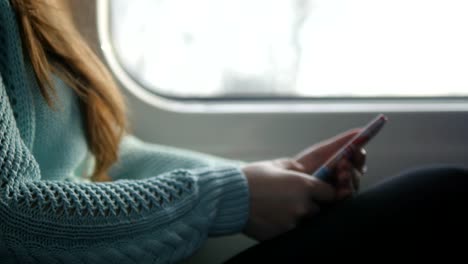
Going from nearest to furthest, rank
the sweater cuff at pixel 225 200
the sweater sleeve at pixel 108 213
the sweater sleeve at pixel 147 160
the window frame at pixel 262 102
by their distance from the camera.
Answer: the sweater sleeve at pixel 108 213 < the sweater cuff at pixel 225 200 < the sweater sleeve at pixel 147 160 < the window frame at pixel 262 102

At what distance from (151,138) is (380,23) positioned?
0.47 meters

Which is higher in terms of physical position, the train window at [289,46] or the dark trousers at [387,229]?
the train window at [289,46]

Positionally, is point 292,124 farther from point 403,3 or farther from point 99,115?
point 99,115

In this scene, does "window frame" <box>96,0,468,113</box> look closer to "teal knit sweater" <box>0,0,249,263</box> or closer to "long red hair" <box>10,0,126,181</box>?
"long red hair" <box>10,0,126,181</box>

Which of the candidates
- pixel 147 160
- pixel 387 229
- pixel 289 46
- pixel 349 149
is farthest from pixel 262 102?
pixel 387 229

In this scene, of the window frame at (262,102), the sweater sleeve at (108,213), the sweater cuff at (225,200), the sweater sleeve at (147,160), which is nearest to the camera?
the sweater sleeve at (108,213)

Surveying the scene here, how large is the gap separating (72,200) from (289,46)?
2.10 ft

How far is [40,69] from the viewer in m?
0.61

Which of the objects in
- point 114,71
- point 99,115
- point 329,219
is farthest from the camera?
point 114,71

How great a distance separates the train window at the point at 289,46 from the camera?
1065 mm

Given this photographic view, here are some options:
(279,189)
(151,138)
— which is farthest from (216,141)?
(279,189)

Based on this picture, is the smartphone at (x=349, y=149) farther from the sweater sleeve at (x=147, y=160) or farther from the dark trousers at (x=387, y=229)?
the sweater sleeve at (x=147, y=160)

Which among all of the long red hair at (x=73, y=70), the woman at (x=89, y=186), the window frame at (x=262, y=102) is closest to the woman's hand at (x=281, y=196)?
the woman at (x=89, y=186)

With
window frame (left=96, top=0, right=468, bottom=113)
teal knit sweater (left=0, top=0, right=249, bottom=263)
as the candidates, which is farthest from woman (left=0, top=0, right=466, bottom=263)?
window frame (left=96, top=0, right=468, bottom=113)
